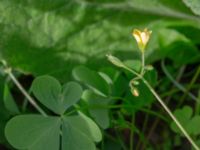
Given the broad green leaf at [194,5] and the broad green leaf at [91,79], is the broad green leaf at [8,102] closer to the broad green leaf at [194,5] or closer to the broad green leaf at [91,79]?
the broad green leaf at [91,79]

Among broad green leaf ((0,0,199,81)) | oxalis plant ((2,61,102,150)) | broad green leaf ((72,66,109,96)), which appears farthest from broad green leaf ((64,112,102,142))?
broad green leaf ((0,0,199,81))

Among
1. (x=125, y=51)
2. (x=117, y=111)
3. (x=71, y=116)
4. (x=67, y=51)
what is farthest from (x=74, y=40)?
(x=71, y=116)

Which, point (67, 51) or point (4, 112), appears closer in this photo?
point (4, 112)

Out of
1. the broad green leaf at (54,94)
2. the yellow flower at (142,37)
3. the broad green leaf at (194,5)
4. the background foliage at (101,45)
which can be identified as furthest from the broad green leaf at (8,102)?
the broad green leaf at (194,5)

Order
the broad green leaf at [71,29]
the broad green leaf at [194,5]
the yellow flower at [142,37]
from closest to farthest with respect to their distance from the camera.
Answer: the yellow flower at [142,37]
the broad green leaf at [194,5]
the broad green leaf at [71,29]

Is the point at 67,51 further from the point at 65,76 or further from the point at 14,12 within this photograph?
the point at 14,12

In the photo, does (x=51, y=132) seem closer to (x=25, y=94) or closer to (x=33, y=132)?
(x=33, y=132)
